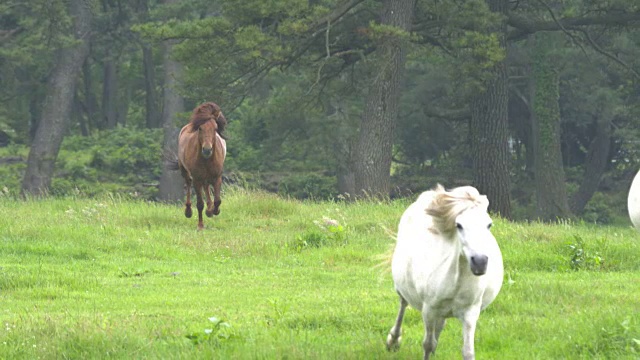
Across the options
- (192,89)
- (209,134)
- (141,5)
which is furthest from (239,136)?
(209,134)

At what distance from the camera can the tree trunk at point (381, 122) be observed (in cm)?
2559

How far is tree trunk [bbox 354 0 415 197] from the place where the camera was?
1008 inches

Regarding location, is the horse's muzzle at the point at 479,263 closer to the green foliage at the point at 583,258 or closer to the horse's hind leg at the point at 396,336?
the horse's hind leg at the point at 396,336

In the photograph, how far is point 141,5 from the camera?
40.8 m

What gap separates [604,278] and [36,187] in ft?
86.2

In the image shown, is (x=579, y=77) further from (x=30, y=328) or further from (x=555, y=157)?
(x=30, y=328)

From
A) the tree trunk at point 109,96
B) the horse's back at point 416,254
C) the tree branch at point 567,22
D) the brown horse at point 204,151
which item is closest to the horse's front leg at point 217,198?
the brown horse at point 204,151

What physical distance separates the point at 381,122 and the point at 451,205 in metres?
18.6

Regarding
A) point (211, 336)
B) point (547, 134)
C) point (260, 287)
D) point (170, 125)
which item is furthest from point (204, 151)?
point (547, 134)

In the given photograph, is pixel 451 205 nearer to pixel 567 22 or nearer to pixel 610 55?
pixel 610 55

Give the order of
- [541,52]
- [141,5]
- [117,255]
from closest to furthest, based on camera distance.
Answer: [117,255] < [541,52] < [141,5]

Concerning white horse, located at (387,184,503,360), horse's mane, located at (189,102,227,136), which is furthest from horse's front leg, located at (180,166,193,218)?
white horse, located at (387,184,503,360)

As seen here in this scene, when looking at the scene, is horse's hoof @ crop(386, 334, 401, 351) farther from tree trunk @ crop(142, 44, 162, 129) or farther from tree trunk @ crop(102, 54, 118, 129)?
tree trunk @ crop(102, 54, 118, 129)

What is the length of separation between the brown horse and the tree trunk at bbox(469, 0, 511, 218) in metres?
9.91
